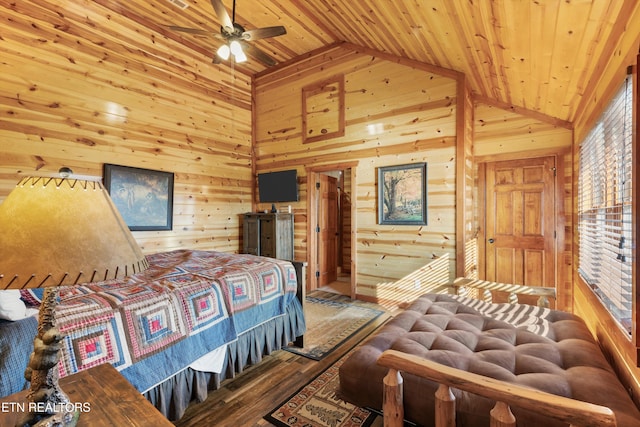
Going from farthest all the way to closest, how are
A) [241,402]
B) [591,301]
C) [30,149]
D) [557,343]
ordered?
[30,149]
[591,301]
[241,402]
[557,343]

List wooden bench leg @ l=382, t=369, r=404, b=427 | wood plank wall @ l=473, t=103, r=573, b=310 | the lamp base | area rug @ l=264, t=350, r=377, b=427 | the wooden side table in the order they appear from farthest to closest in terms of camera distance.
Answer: wood plank wall @ l=473, t=103, r=573, b=310 → area rug @ l=264, t=350, r=377, b=427 → wooden bench leg @ l=382, t=369, r=404, b=427 → the wooden side table → the lamp base

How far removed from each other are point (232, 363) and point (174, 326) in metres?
0.64

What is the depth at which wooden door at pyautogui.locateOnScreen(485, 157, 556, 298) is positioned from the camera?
3666 millimetres

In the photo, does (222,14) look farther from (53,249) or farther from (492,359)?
(492,359)

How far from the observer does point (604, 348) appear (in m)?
1.79

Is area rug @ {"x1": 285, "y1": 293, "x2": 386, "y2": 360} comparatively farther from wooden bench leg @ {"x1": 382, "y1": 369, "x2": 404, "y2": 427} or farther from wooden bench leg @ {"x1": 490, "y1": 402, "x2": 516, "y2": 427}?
wooden bench leg @ {"x1": 490, "y1": 402, "x2": 516, "y2": 427}

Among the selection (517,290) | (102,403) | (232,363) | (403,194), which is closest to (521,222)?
(403,194)

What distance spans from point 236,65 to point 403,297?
16.3 ft

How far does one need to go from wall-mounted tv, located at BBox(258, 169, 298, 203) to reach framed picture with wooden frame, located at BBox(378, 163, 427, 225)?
1596 mm

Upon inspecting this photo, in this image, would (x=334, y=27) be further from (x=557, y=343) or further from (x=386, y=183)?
(x=557, y=343)

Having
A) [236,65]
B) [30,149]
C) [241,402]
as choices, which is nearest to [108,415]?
[241,402]

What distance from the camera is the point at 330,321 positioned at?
354 centimetres

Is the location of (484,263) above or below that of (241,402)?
above

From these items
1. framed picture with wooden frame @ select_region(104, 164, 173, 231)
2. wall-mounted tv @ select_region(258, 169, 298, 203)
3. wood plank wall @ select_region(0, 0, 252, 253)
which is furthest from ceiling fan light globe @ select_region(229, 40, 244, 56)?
wall-mounted tv @ select_region(258, 169, 298, 203)
